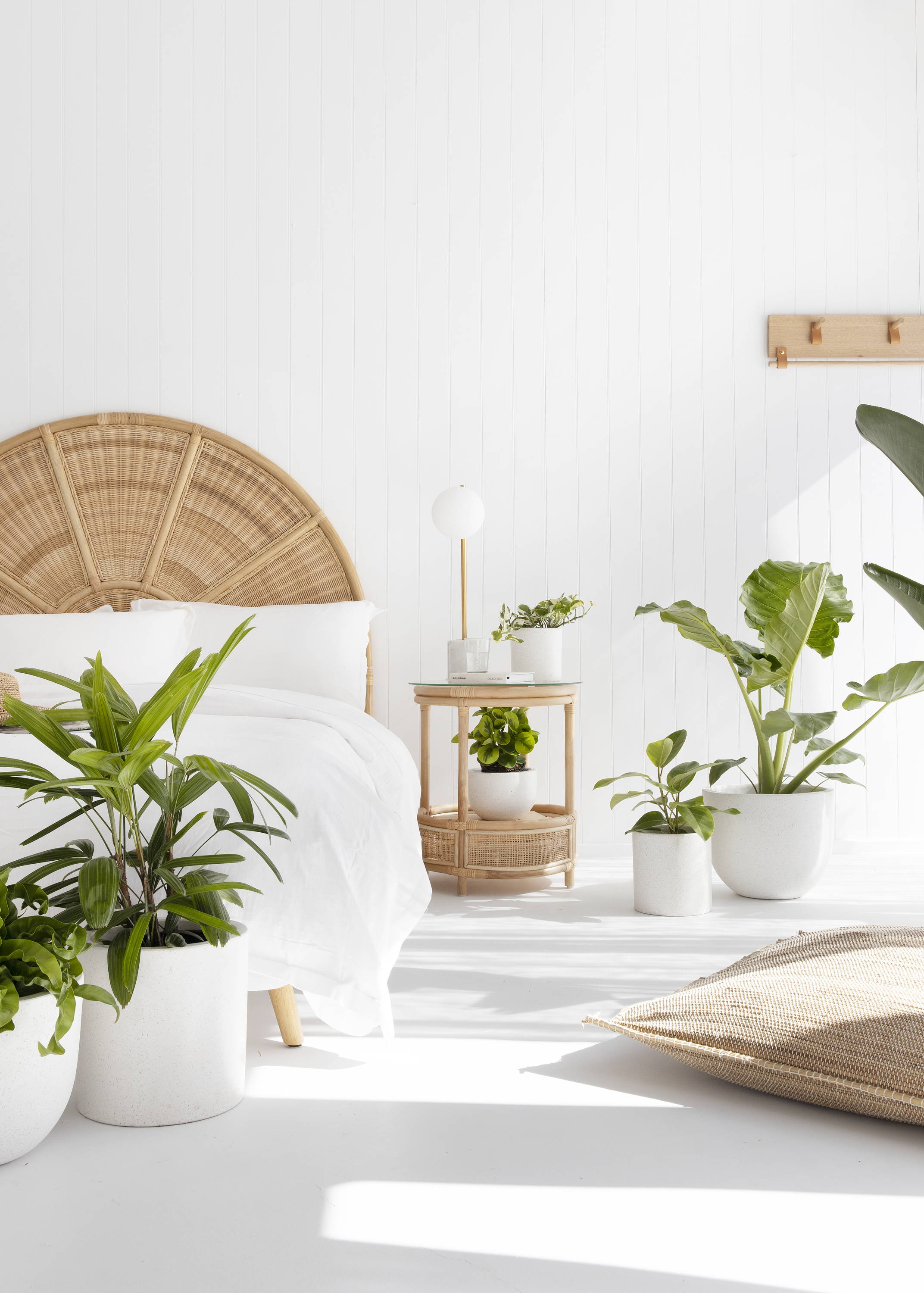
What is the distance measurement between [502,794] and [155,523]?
147 centimetres

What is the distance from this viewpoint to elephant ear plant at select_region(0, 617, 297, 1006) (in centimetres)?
142

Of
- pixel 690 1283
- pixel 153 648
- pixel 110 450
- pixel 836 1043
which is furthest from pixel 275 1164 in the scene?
pixel 110 450

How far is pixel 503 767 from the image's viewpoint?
3189mm

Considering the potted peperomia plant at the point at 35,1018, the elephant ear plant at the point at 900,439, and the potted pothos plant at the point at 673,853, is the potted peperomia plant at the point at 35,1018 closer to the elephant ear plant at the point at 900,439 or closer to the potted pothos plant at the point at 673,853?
the elephant ear plant at the point at 900,439

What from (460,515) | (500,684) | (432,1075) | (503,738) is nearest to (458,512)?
(460,515)

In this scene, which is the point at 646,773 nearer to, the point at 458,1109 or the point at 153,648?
the point at 153,648

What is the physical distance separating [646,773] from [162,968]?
2.32m

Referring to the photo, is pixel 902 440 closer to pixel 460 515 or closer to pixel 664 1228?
pixel 664 1228

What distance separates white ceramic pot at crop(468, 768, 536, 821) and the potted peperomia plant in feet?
5.82

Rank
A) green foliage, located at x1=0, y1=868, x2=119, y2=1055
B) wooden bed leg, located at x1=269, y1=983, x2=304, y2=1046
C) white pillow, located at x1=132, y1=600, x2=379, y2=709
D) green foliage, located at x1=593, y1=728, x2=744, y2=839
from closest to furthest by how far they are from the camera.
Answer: green foliage, located at x1=0, y1=868, x2=119, y2=1055 < wooden bed leg, located at x1=269, y1=983, x2=304, y2=1046 < green foliage, located at x1=593, y1=728, x2=744, y2=839 < white pillow, located at x1=132, y1=600, x2=379, y2=709

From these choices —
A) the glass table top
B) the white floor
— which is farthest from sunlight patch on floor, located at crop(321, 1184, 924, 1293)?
the glass table top

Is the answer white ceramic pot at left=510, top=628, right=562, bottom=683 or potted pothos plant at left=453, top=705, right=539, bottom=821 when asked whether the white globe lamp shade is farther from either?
potted pothos plant at left=453, top=705, right=539, bottom=821

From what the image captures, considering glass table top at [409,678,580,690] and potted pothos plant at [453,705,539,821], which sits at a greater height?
glass table top at [409,678,580,690]

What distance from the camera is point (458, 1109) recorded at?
1.59 meters
